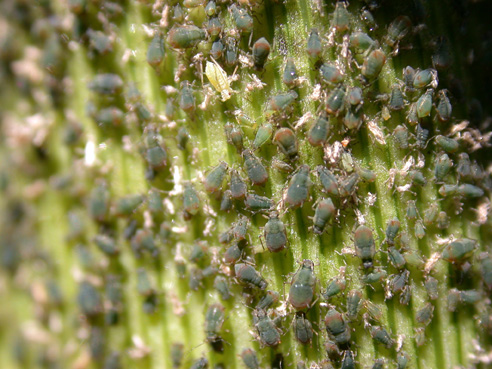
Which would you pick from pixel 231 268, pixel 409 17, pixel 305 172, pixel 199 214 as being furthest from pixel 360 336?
pixel 409 17

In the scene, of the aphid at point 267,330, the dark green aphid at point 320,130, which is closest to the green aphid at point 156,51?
the dark green aphid at point 320,130

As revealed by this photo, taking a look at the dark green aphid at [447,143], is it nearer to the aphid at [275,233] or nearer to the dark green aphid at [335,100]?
the dark green aphid at [335,100]

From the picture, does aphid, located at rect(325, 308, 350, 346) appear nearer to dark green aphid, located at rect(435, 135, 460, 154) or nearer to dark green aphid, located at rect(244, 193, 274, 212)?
dark green aphid, located at rect(244, 193, 274, 212)

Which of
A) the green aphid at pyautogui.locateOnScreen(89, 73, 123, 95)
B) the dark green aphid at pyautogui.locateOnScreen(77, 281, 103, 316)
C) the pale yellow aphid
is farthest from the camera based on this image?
the dark green aphid at pyautogui.locateOnScreen(77, 281, 103, 316)

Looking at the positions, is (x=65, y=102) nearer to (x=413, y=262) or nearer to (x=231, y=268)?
(x=231, y=268)

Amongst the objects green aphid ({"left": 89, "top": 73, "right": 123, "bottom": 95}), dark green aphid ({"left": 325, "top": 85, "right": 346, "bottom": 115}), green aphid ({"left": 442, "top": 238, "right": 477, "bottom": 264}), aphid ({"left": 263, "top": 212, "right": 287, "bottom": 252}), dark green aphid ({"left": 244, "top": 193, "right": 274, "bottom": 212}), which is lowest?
green aphid ({"left": 442, "top": 238, "right": 477, "bottom": 264})

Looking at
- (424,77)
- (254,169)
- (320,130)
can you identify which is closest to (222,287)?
(254,169)

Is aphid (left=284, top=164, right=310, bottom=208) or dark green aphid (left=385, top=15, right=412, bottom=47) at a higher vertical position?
dark green aphid (left=385, top=15, right=412, bottom=47)

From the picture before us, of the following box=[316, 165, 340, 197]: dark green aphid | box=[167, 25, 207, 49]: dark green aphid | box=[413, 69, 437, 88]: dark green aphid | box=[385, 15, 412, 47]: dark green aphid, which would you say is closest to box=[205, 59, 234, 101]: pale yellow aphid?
box=[167, 25, 207, 49]: dark green aphid
